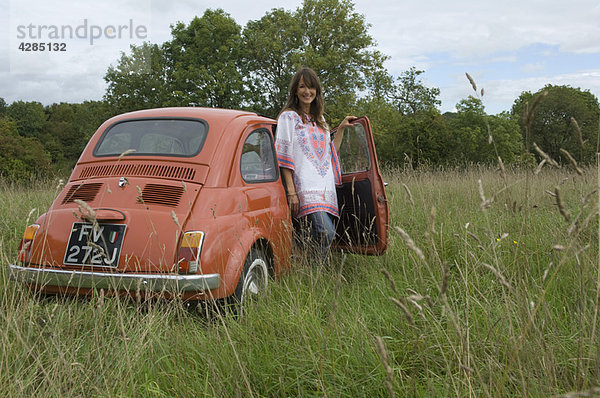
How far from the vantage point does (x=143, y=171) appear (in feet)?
11.0

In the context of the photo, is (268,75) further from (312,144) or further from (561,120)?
(312,144)

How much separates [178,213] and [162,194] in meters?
0.25

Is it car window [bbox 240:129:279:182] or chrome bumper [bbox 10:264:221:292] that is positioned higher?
car window [bbox 240:129:279:182]

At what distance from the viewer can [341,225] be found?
15.2 ft

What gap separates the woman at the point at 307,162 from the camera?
3.96 meters

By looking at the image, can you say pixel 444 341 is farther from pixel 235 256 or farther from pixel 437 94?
pixel 437 94

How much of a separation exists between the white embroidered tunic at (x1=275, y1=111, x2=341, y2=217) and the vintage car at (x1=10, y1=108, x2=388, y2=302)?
0.20 meters

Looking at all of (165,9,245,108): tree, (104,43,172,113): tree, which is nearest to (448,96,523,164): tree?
(165,9,245,108): tree

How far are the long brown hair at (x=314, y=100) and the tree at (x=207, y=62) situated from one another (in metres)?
26.2

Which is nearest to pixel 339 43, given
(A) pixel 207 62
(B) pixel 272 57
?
(B) pixel 272 57

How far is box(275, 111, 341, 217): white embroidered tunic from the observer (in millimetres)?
3973

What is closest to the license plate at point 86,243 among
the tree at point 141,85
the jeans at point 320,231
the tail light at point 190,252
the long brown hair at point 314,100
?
the tail light at point 190,252

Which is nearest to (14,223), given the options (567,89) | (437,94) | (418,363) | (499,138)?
(418,363)

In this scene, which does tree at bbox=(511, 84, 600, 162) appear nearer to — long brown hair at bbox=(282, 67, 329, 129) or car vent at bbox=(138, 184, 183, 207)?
long brown hair at bbox=(282, 67, 329, 129)
